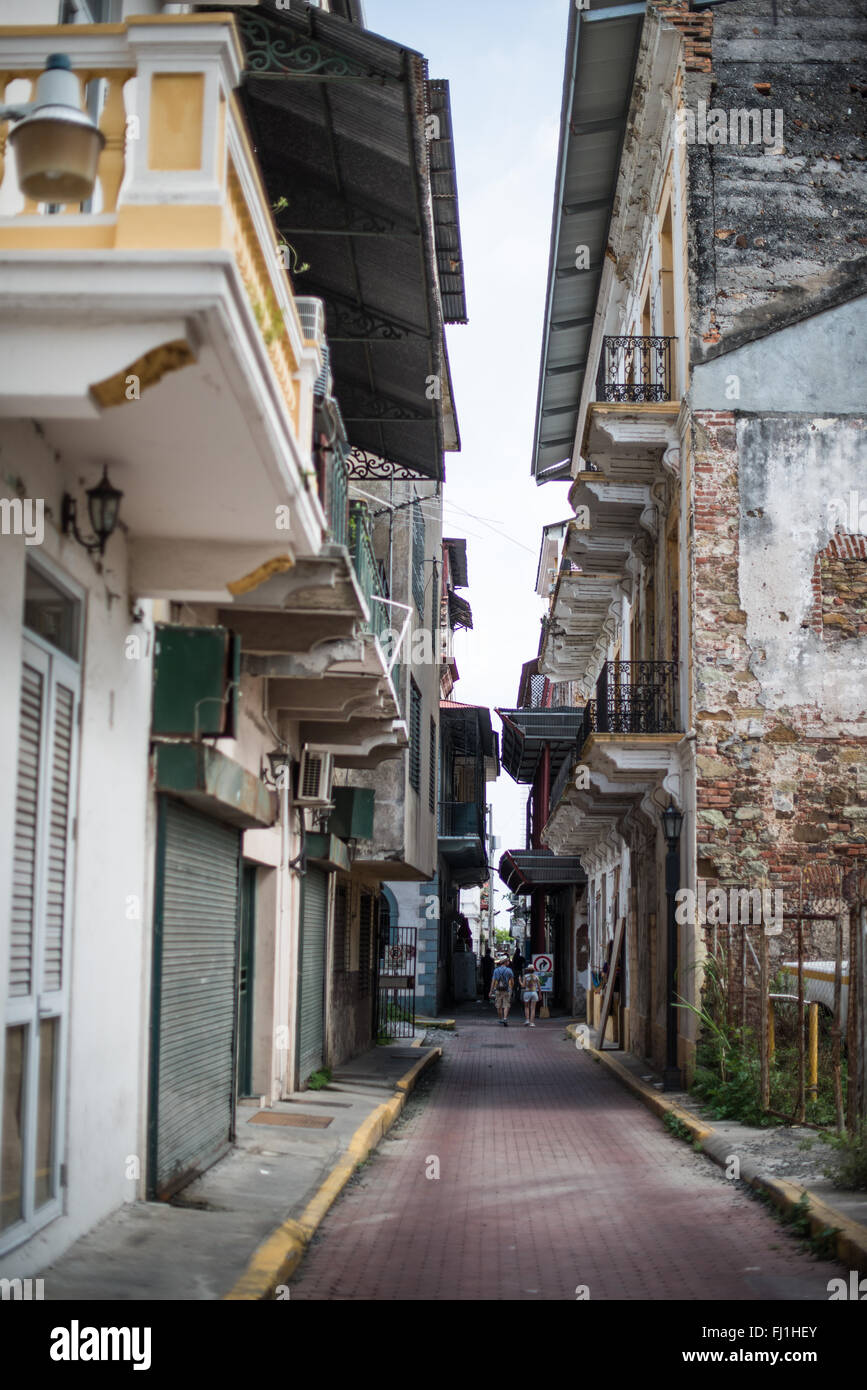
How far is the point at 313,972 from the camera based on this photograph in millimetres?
17281

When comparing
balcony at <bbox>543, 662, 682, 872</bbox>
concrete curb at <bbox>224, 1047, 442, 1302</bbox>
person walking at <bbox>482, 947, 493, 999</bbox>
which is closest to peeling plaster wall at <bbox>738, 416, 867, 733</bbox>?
balcony at <bbox>543, 662, 682, 872</bbox>

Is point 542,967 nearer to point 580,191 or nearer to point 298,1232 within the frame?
point 580,191

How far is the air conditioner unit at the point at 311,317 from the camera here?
8.81 metres

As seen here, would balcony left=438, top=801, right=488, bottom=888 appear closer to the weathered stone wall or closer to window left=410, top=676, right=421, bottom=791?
window left=410, top=676, right=421, bottom=791

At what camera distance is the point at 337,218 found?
40.8 ft

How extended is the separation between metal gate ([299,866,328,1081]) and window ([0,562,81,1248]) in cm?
871

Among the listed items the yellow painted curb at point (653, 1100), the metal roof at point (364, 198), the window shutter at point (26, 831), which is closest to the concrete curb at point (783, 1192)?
the yellow painted curb at point (653, 1100)

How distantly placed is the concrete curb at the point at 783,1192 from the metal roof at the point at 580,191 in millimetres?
13467

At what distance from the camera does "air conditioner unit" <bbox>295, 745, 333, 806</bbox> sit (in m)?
15.2

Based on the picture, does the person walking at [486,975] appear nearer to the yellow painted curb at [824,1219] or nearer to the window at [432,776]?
the window at [432,776]

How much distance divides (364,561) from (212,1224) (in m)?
5.93

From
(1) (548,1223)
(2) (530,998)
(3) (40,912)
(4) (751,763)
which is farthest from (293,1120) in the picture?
(2) (530,998)

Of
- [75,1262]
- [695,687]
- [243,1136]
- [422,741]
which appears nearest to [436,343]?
[695,687]
